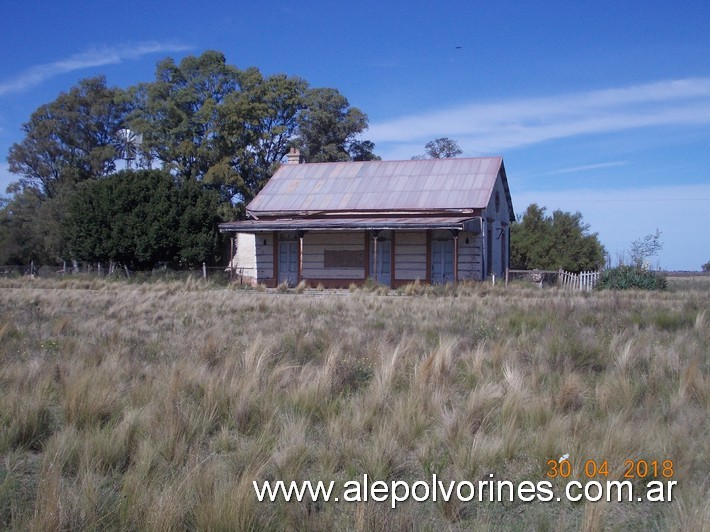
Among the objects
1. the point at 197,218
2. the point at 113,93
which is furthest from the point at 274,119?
the point at 113,93

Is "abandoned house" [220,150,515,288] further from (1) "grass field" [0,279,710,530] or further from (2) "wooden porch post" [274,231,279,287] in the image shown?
(1) "grass field" [0,279,710,530]

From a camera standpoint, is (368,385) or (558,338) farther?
(558,338)

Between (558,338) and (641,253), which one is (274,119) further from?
(558,338)

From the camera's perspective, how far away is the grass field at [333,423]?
151 inches

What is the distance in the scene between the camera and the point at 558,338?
9.12 meters

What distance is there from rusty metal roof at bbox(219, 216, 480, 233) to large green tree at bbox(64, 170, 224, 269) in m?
5.60

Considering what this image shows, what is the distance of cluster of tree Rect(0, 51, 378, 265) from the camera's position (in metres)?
43.1

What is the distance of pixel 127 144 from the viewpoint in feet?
168

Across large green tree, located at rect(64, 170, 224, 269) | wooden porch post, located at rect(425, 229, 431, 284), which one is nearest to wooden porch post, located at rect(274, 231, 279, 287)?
large green tree, located at rect(64, 170, 224, 269)

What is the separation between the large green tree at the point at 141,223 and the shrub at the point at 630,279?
18562 mm

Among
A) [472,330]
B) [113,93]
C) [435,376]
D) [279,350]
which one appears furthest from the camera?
[113,93]

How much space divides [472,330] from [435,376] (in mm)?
4092

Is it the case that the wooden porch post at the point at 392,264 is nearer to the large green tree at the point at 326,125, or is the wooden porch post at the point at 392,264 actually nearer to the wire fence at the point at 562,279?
Result: the wire fence at the point at 562,279

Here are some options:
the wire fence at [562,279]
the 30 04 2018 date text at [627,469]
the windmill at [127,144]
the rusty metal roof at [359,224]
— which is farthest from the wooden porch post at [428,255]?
the windmill at [127,144]
